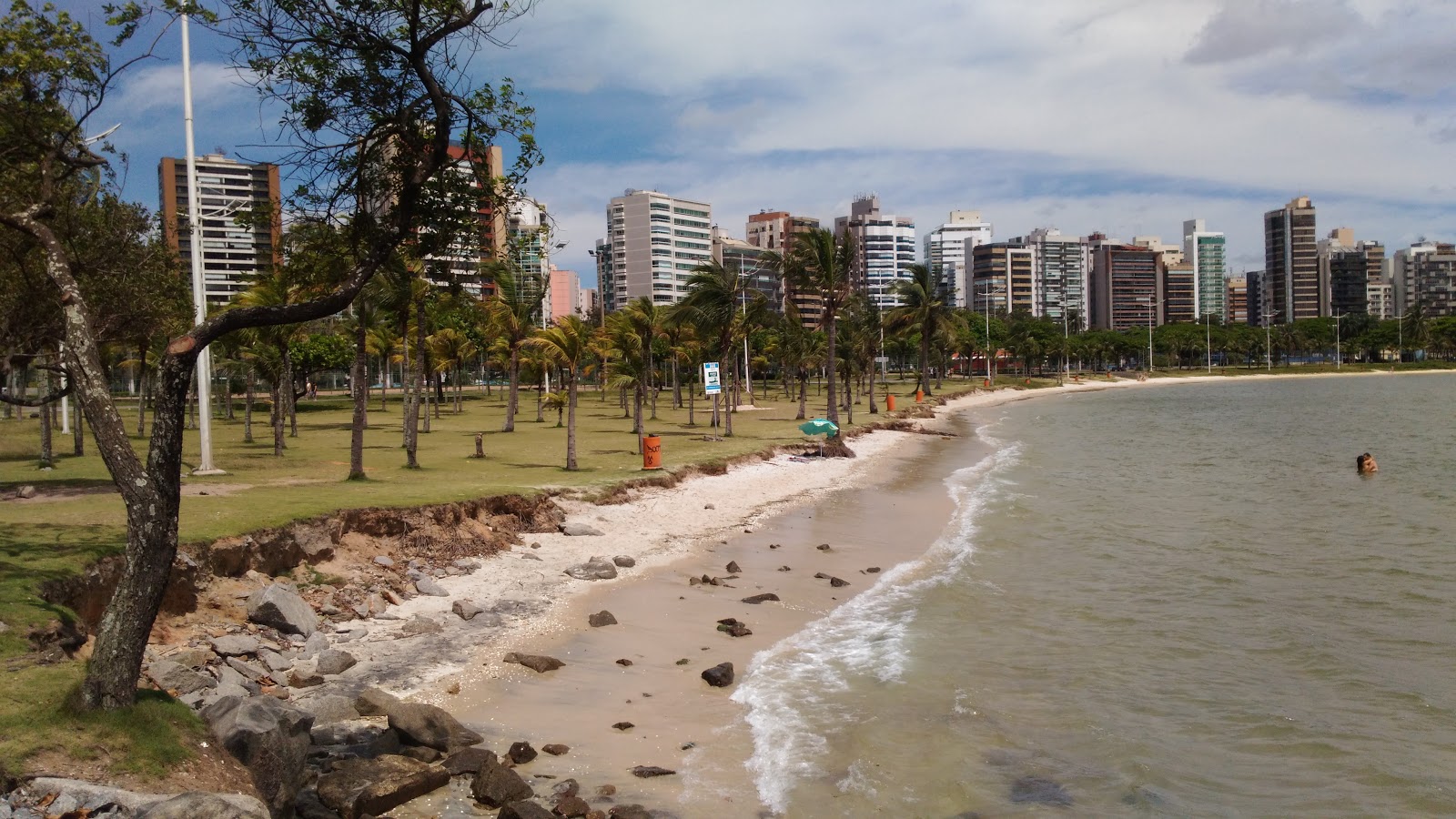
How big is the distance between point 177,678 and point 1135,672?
994cm

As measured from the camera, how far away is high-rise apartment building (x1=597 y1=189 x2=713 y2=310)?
156500mm

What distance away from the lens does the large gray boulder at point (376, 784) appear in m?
6.80

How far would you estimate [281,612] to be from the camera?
10758mm

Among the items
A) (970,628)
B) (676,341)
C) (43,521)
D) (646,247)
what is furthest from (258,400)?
(646,247)

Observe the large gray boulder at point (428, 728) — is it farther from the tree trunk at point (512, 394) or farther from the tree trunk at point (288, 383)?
the tree trunk at point (512, 394)

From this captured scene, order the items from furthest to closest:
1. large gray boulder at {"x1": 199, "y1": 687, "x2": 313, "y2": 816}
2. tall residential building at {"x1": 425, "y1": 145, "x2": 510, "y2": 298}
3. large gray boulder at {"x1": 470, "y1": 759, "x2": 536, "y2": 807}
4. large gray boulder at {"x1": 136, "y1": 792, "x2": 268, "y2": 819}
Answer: tall residential building at {"x1": 425, "y1": 145, "x2": 510, "y2": 298} → large gray boulder at {"x1": 470, "y1": 759, "x2": 536, "y2": 807} → large gray boulder at {"x1": 199, "y1": 687, "x2": 313, "y2": 816} → large gray boulder at {"x1": 136, "y1": 792, "x2": 268, "y2": 819}

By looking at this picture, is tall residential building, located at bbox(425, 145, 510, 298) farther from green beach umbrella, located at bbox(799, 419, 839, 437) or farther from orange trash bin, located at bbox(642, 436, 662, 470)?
green beach umbrella, located at bbox(799, 419, 839, 437)

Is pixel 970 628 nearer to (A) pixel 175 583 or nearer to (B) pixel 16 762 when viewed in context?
(A) pixel 175 583

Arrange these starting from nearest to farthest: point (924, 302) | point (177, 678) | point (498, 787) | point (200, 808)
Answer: point (200, 808) < point (498, 787) < point (177, 678) < point (924, 302)

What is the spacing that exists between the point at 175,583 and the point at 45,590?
129 centimetres

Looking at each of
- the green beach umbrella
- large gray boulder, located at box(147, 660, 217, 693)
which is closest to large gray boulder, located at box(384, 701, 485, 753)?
large gray boulder, located at box(147, 660, 217, 693)

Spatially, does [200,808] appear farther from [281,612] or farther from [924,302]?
[924,302]

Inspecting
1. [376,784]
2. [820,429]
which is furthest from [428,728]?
[820,429]

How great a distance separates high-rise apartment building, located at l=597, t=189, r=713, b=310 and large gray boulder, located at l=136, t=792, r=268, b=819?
150014 mm
